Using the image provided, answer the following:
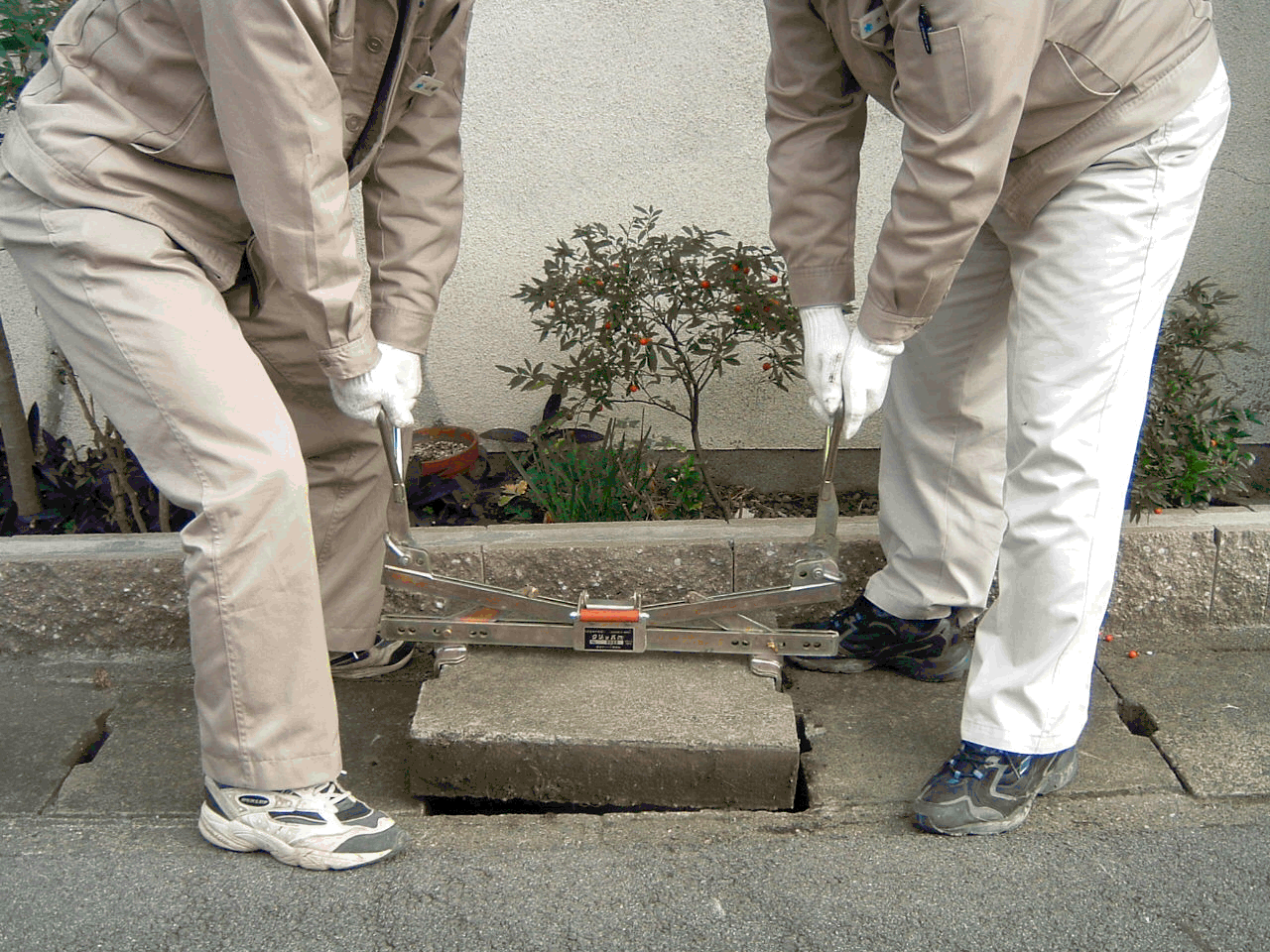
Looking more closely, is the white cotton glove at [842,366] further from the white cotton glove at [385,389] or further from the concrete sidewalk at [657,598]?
the white cotton glove at [385,389]

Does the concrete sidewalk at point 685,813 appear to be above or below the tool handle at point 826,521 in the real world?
below

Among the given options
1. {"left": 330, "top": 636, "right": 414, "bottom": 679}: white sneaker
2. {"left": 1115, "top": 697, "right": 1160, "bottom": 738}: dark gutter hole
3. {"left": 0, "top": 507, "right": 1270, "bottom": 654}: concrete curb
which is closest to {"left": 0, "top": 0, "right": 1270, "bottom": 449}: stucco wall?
{"left": 0, "top": 507, "right": 1270, "bottom": 654}: concrete curb

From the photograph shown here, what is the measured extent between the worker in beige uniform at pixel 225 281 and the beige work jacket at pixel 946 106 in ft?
2.59

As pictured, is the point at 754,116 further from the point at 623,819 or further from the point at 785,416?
the point at 623,819

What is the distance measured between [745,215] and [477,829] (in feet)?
7.83

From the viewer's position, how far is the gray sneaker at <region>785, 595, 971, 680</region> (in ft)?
8.86

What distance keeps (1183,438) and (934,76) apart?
1.79 m

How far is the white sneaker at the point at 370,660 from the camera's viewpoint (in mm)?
2830

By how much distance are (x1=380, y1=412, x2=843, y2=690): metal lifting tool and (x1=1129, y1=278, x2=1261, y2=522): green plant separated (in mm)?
1042

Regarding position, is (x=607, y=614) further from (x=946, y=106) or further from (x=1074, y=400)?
(x=946, y=106)

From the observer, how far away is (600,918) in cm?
193

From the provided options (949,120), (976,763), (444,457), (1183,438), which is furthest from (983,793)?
(444,457)

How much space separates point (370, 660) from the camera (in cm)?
285

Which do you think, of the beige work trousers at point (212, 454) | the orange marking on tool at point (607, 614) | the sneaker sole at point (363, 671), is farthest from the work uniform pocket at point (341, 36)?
the sneaker sole at point (363, 671)
